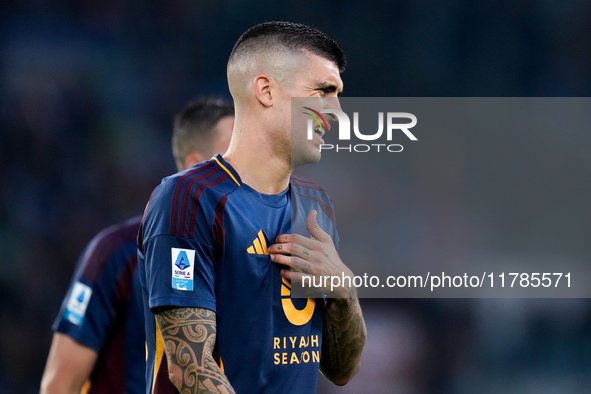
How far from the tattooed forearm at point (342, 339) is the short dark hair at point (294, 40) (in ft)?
2.58

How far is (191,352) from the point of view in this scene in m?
1.70

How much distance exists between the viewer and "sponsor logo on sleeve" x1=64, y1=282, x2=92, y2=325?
9.12 ft

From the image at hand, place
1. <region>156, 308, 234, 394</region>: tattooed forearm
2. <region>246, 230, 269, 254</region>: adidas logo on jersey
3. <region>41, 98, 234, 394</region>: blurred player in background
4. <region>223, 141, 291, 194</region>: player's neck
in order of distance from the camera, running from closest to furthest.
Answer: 1. <region>156, 308, 234, 394</region>: tattooed forearm
2. <region>246, 230, 269, 254</region>: adidas logo on jersey
3. <region>223, 141, 291, 194</region>: player's neck
4. <region>41, 98, 234, 394</region>: blurred player in background

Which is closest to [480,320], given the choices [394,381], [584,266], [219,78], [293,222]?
[394,381]

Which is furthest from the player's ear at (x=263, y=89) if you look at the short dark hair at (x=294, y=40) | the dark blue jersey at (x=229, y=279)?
the dark blue jersey at (x=229, y=279)

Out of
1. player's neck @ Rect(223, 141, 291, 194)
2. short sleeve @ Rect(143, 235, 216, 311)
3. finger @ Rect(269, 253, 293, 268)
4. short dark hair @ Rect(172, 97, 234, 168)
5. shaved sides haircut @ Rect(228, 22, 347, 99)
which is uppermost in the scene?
short dark hair @ Rect(172, 97, 234, 168)

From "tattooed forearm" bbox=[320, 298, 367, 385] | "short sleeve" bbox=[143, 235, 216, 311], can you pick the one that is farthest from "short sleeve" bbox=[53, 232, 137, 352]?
"short sleeve" bbox=[143, 235, 216, 311]

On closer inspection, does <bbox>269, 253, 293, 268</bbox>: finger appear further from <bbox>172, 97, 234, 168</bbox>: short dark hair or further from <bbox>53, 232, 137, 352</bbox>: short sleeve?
<bbox>172, 97, 234, 168</bbox>: short dark hair

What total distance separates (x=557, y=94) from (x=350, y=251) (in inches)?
166

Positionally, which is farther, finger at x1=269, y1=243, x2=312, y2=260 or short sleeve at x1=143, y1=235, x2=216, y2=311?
finger at x1=269, y1=243, x2=312, y2=260

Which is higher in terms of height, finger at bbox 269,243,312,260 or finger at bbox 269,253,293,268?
finger at bbox 269,243,312,260

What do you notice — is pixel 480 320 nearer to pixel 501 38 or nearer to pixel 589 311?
pixel 589 311

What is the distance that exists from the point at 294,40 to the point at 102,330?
1467mm

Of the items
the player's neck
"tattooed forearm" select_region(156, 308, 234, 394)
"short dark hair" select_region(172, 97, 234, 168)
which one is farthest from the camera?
"short dark hair" select_region(172, 97, 234, 168)
